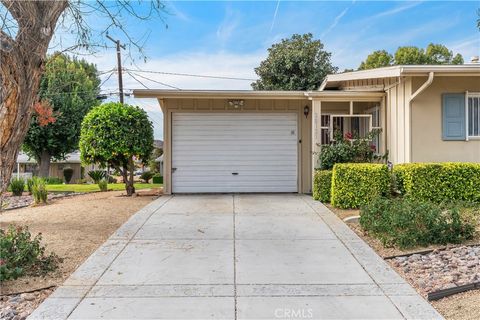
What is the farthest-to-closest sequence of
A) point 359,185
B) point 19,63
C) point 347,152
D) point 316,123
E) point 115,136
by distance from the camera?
1. point 316,123
2. point 115,136
3. point 347,152
4. point 359,185
5. point 19,63

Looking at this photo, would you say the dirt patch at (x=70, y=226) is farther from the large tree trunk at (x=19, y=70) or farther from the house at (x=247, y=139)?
the house at (x=247, y=139)

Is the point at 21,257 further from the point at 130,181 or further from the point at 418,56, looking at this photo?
the point at 418,56

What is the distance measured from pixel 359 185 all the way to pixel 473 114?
346 centimetres

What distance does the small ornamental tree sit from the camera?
10273 mm

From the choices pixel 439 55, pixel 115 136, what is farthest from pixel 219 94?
pixel 439 55

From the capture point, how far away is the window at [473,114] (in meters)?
9.36

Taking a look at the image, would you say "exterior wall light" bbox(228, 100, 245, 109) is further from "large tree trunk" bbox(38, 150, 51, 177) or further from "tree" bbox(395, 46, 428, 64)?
"large tree trunk" bbox(38, 150, 51, 177)

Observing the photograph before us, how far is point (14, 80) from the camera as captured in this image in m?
4.38

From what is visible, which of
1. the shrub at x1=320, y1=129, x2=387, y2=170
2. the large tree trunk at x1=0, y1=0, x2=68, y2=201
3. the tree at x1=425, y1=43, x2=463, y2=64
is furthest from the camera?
the tree at x1=425, y1=43, x2=463, y2=64

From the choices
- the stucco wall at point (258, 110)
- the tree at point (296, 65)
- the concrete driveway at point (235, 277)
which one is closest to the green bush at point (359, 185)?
the concrete driveway at point (235, 277)

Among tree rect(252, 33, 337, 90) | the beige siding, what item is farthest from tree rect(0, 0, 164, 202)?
tree rect(252, 33, 337, 90)

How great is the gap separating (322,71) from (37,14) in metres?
18.7

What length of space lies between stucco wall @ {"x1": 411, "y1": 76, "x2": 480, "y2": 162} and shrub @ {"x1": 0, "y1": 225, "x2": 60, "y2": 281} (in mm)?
7963

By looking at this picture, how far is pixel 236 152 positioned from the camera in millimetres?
11641
